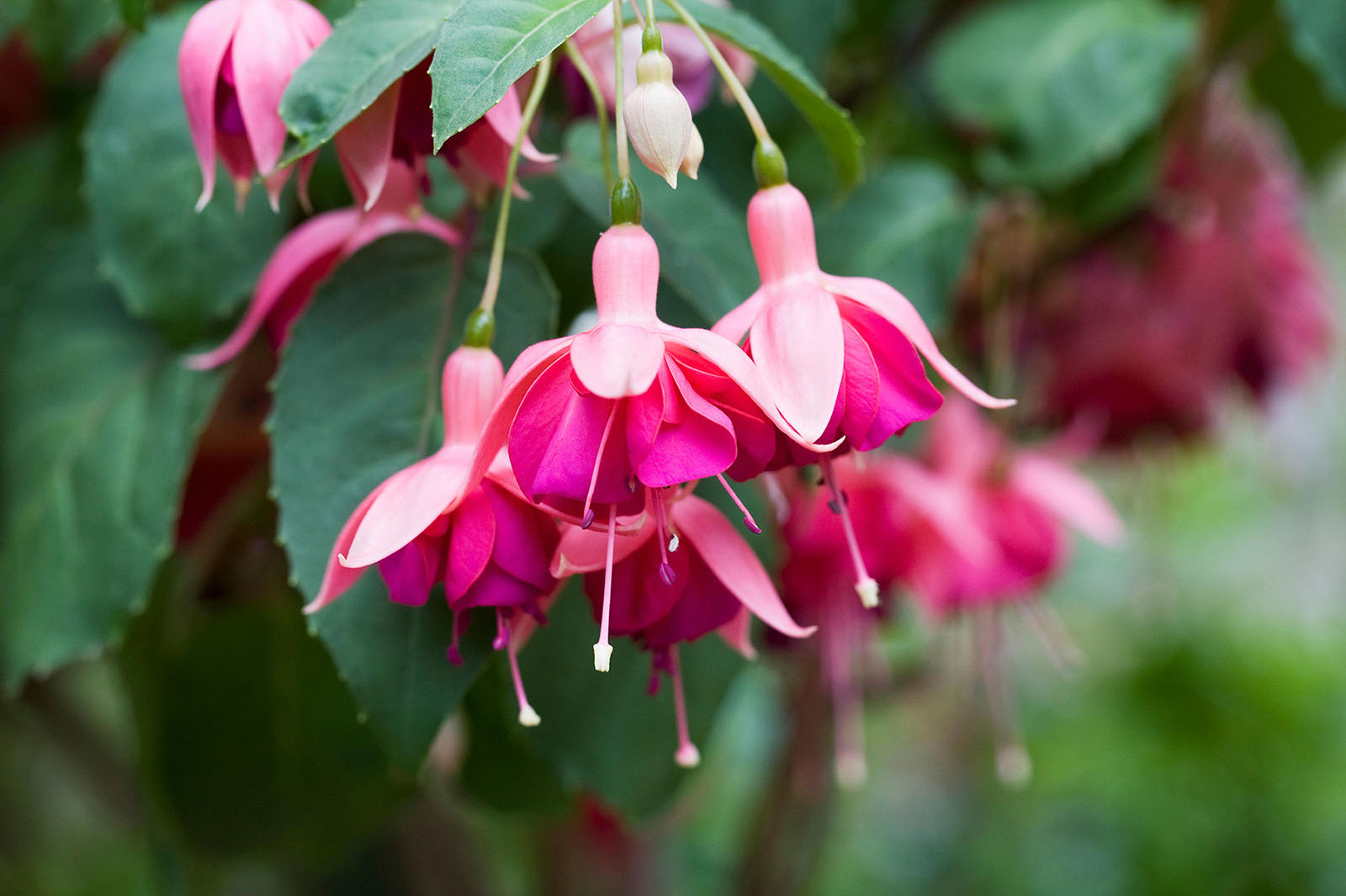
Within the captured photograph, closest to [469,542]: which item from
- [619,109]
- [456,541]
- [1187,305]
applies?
[456,541]

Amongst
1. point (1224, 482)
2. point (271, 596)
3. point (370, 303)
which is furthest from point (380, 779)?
point (1224, 482)

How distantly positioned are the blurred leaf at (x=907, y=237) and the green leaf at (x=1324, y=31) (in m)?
0.16

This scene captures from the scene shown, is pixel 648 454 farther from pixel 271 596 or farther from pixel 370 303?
pixel 271 596

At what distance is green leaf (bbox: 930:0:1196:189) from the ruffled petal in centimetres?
30

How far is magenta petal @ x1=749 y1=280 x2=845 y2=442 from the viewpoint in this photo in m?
0.26

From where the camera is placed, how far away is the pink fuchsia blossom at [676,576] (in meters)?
0.29

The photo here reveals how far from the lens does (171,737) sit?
0.61 m

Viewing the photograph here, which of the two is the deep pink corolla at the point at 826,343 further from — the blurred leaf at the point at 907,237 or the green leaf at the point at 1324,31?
the green leaf at the point at 1324,31

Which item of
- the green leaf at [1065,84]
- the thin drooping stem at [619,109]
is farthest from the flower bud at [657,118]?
the green leaf at [1065,84]

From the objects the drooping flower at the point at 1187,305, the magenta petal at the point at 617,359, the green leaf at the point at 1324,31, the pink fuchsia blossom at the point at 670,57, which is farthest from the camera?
the drooping flower at the point at 1187,305

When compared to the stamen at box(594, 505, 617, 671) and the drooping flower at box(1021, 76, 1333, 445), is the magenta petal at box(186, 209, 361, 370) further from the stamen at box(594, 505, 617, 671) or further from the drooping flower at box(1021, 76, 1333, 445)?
the drooping flower at box(1021, 76, 1333, 445)

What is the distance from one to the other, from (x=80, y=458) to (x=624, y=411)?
30 centimetres

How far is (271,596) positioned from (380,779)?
0.14 m

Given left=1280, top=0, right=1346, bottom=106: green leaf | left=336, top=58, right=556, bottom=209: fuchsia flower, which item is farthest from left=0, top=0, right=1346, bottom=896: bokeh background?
left=336, top=58, right=556, bottom=209: fuchsia flower
